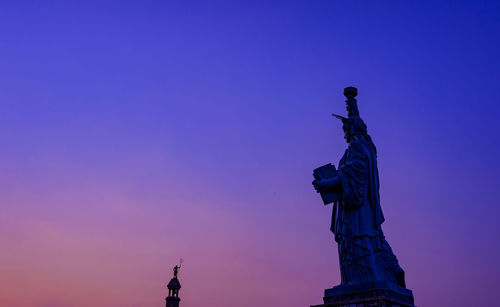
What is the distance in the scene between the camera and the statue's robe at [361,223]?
14.2m

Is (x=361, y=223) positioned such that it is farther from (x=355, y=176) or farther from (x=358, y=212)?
(x=355, y=176)

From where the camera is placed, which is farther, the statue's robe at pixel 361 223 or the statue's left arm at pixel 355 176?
the statue's left arm at pixel 355 176

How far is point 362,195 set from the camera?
48.9 feet

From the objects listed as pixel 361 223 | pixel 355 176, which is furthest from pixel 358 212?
pixel 355 176

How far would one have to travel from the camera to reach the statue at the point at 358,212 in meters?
14.2

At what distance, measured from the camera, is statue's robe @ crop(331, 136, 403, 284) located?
14156 millimetres

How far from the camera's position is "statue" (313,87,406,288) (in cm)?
1420

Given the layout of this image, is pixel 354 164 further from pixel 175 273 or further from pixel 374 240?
pixel 175 273

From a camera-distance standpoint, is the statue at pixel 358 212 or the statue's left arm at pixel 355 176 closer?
the statue at pixel 358 212

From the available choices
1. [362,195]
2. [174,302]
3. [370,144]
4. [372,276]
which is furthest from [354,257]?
[174,302]

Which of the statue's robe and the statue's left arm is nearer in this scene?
the statue's robe

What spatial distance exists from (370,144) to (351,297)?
4.75m

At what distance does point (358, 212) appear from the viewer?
1486 centimetres

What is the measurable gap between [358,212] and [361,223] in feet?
1.16
